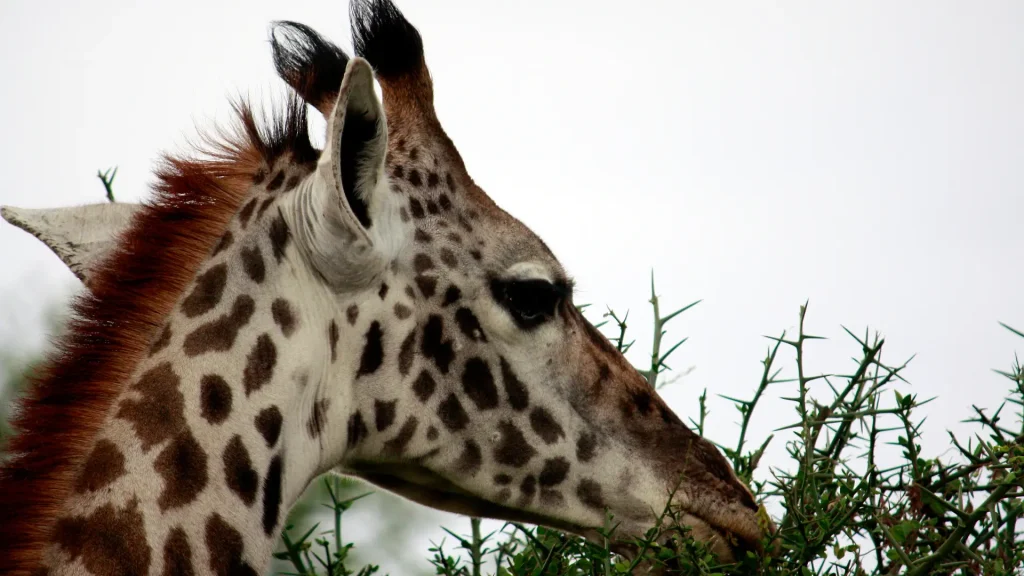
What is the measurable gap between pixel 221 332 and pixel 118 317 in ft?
0.97

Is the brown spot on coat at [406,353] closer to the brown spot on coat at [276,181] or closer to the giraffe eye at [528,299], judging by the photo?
the giraffe eye at [528,299]

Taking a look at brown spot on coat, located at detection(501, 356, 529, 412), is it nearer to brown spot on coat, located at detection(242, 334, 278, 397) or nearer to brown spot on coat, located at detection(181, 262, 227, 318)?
brown spot on coat, located at detection(242, 334, 278, 397)

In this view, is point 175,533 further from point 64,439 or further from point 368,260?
point 368,260

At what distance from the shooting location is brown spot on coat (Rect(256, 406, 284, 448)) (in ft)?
9.77

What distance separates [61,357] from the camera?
3.06 m

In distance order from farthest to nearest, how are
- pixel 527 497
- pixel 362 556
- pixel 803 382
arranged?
pixel 362 556, pixel 527 497, pixel 803 382

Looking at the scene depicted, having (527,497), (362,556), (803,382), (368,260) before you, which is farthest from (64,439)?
(362,556)

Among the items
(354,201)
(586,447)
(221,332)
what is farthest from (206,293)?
(586,447)

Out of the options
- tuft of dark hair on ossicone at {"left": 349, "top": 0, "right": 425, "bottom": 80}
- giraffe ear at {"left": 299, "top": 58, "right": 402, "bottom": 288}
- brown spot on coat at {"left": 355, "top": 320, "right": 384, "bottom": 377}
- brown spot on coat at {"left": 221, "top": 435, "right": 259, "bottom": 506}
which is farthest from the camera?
tuft of dark hair on ossicone at {"left": 349, "top": 0, "right": 425, "bottom": 80}

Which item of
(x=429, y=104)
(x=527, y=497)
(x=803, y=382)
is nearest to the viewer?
(x=803, y=382)

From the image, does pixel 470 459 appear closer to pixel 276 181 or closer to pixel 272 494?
pixel 272 494

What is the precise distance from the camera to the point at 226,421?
9.57 ft

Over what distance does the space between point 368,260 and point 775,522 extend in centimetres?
156

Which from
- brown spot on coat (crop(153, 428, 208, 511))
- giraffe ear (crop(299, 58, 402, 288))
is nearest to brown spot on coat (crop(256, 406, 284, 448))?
brown spot on coat (crop(153, 428, 208, 511))
